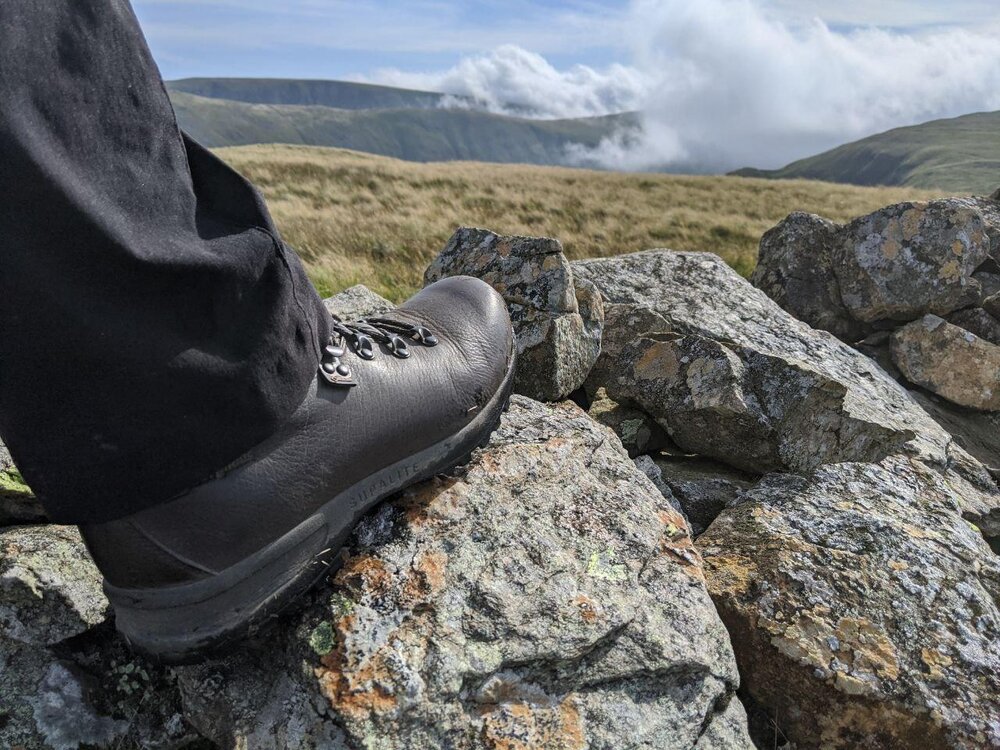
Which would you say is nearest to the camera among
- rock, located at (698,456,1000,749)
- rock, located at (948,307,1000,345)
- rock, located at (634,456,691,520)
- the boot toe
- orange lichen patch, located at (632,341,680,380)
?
rock, located at (698,456,1000,749)

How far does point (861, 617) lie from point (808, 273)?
438cm

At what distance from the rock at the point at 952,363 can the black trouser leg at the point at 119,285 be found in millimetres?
5262

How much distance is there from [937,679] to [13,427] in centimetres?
294

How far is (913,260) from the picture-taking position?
5.79 meters

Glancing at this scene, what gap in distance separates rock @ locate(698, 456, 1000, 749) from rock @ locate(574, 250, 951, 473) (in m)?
0.71

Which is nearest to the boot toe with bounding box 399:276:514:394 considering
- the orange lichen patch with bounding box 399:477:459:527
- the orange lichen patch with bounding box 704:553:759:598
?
the orange lichen patch with bounding box 399:477:459:527

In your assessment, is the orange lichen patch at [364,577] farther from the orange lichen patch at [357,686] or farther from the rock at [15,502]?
the rock at [15,502]

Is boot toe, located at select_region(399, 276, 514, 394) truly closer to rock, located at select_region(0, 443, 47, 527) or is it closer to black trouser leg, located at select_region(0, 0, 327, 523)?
black trouser leg, located at select_region(0, 0, 327, 523)

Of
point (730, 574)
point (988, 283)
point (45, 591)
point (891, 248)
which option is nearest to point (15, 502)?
point (45, 591)

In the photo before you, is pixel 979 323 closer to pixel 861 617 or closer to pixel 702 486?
pixel 702 486

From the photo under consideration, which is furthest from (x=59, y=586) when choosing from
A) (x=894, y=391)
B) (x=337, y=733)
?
(x=894, y=391)

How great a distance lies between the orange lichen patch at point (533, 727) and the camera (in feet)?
6.34

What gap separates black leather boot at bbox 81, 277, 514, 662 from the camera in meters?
1.83

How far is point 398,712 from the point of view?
A: 190cm
